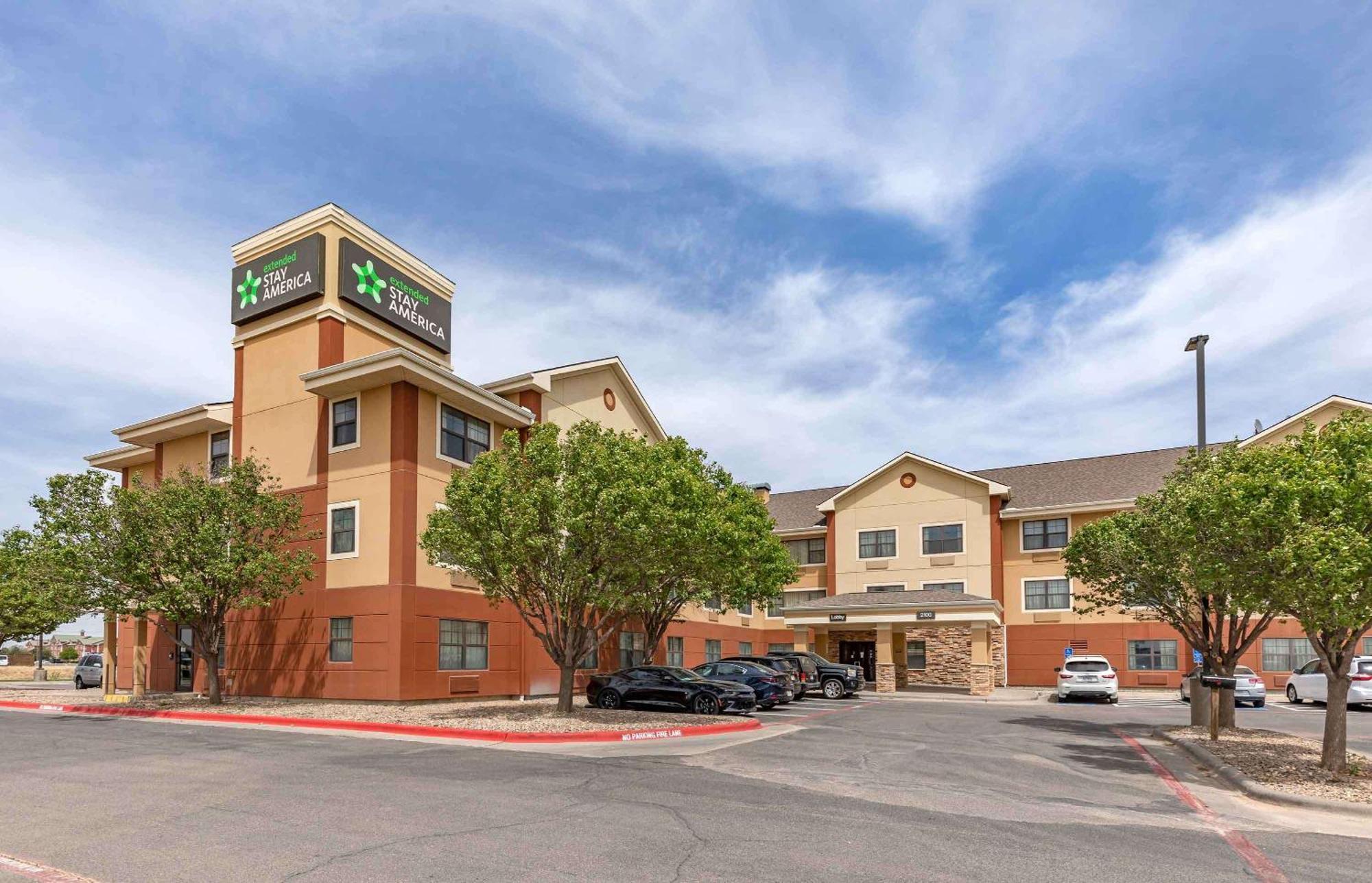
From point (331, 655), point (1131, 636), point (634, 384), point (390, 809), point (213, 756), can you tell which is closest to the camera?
point (390, 809)

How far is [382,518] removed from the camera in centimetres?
2669

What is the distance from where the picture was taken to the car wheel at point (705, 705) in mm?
24484

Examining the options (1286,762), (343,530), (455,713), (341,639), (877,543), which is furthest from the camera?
(877,543)

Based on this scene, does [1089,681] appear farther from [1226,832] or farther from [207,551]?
[207,551]

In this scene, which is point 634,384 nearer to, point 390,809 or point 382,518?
point 382,518

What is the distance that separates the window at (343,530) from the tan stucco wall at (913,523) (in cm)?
2700

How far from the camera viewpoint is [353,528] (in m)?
27.5

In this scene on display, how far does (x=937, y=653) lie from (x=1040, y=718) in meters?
18.1

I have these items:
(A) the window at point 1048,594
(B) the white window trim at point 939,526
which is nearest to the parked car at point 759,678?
(B) the white window trim at point 939,526

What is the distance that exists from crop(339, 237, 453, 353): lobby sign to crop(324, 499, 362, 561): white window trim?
666 centimetres

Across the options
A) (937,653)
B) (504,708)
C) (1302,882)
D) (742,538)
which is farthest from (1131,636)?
(1302,882)

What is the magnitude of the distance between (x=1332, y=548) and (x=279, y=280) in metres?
28.2

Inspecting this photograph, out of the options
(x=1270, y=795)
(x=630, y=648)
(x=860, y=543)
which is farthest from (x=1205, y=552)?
(x=860, y=543)

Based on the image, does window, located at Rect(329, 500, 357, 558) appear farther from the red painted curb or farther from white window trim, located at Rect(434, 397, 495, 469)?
the red painted curb
